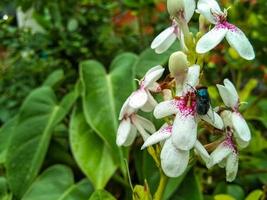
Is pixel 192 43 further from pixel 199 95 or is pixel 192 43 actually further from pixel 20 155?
pixel 20 155

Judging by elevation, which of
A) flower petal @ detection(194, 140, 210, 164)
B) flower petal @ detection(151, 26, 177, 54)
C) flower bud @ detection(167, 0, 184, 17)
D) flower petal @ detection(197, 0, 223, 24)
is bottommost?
flower petal @ detection(194, 140, 210, 164)

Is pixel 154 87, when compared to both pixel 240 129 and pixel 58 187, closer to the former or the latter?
pixel 240 129

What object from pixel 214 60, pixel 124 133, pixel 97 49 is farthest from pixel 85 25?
pixel 124 133

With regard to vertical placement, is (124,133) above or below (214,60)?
above

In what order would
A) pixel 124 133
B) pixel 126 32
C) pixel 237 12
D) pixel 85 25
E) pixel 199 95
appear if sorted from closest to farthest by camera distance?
pixel 199 95 → pixel 124 133 → pixel 237 12 → pixel 85 25 → pixel 126 32

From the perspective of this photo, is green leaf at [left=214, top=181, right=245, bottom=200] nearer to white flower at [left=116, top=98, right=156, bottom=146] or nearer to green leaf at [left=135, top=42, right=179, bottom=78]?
green leaf at [left=135, top=42, right=179, bottom=78]

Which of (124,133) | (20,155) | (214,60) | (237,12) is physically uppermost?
(124,133)

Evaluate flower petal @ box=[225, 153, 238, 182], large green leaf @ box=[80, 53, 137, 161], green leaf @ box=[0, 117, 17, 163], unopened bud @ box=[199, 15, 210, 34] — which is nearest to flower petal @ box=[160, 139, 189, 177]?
flower petal @ box=[225, 153, 238, 182]
